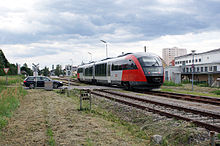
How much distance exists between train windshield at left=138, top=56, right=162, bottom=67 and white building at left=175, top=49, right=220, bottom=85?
13.8 metres

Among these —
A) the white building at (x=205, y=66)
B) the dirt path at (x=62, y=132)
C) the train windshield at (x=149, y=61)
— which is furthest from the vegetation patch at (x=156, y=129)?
the white building at (x=205, y=66)

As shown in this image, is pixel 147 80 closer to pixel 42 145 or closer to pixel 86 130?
pixel 86 130

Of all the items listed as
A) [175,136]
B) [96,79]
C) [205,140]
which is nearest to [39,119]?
[175,136]

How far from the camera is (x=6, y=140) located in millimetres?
6293

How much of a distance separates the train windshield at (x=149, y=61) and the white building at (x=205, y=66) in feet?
45.2

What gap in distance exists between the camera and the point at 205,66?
4706 cm

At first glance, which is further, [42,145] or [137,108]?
[137,108]

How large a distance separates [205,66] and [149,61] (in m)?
31.3

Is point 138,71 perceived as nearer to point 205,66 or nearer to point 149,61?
point 149,61

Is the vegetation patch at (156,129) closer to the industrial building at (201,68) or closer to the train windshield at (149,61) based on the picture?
the train windshield at (149,61)

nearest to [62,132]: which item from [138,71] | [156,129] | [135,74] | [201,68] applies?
[156,129]

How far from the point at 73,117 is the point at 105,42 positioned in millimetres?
35523

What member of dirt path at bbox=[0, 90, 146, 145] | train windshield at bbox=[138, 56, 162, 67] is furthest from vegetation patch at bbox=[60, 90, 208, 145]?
train windshield at bbox=[138, 56, 162, 67]

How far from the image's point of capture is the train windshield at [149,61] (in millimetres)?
19675
